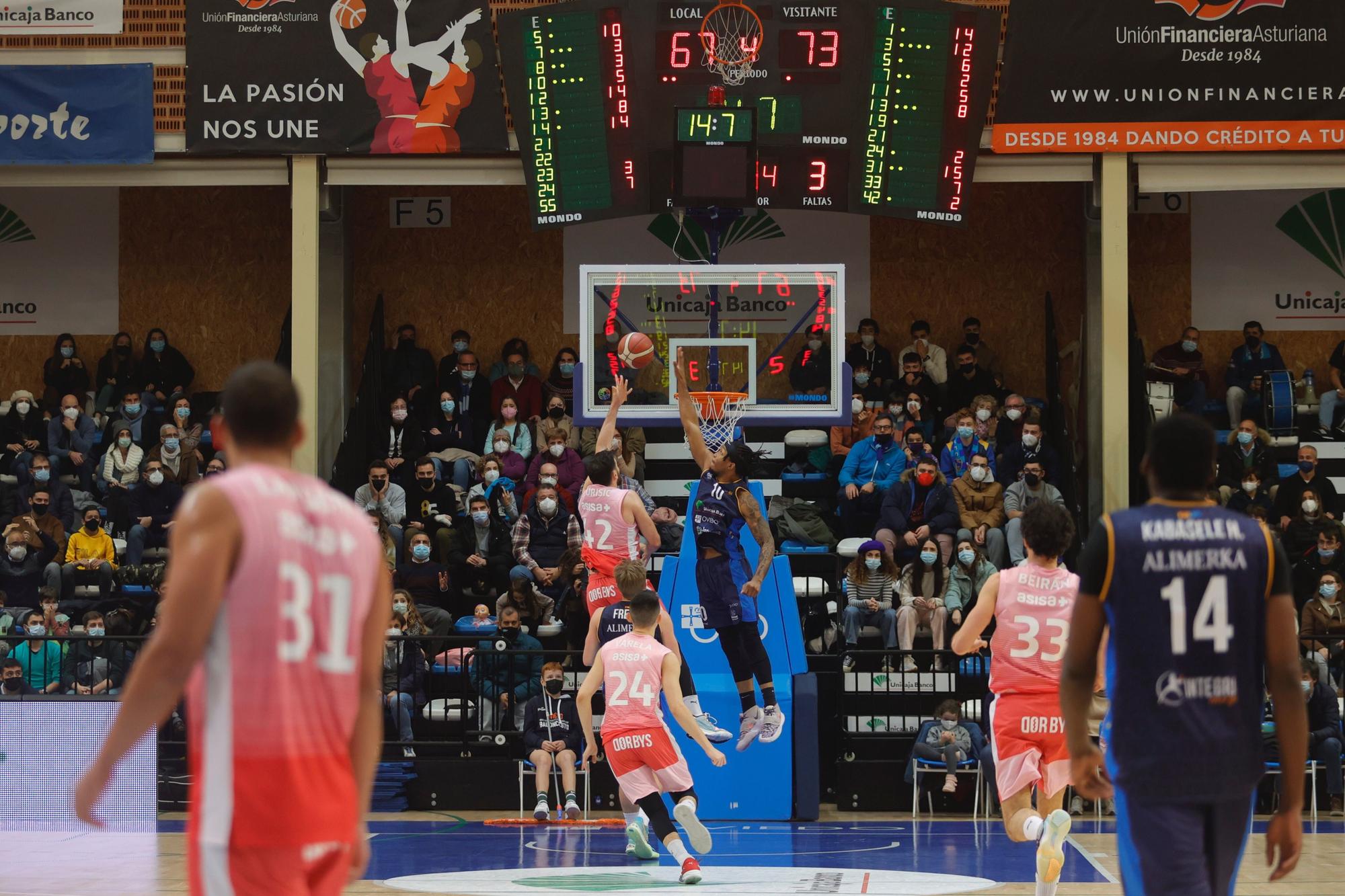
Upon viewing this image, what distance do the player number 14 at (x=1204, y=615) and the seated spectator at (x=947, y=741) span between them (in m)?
10.2

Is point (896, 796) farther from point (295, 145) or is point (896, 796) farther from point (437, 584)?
point (295, 145)

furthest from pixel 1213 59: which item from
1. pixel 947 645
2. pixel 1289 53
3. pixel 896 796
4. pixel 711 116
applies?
pixel 896 796

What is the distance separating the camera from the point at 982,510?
17875 mm

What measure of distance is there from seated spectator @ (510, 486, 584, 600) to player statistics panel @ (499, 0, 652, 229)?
9.73 ft

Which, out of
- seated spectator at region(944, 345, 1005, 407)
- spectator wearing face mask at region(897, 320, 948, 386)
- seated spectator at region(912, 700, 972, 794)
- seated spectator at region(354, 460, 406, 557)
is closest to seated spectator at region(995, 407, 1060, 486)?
seated spectator at region(944, 345, 1005, 407)

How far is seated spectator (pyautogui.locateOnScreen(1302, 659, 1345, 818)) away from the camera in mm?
14414

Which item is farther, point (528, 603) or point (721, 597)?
point (528, 603)

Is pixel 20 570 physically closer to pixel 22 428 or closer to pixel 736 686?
pixel 22 428

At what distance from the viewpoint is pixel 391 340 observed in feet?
72.2

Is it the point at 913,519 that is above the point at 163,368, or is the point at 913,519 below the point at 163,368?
below

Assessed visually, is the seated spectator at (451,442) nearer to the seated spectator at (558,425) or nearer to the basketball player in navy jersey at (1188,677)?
the seated spectator at (558,425)

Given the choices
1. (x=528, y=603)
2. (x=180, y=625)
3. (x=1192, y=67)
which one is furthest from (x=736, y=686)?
(x=180, y=625)

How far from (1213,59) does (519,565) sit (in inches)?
350

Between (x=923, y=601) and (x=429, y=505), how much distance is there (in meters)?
5.62
